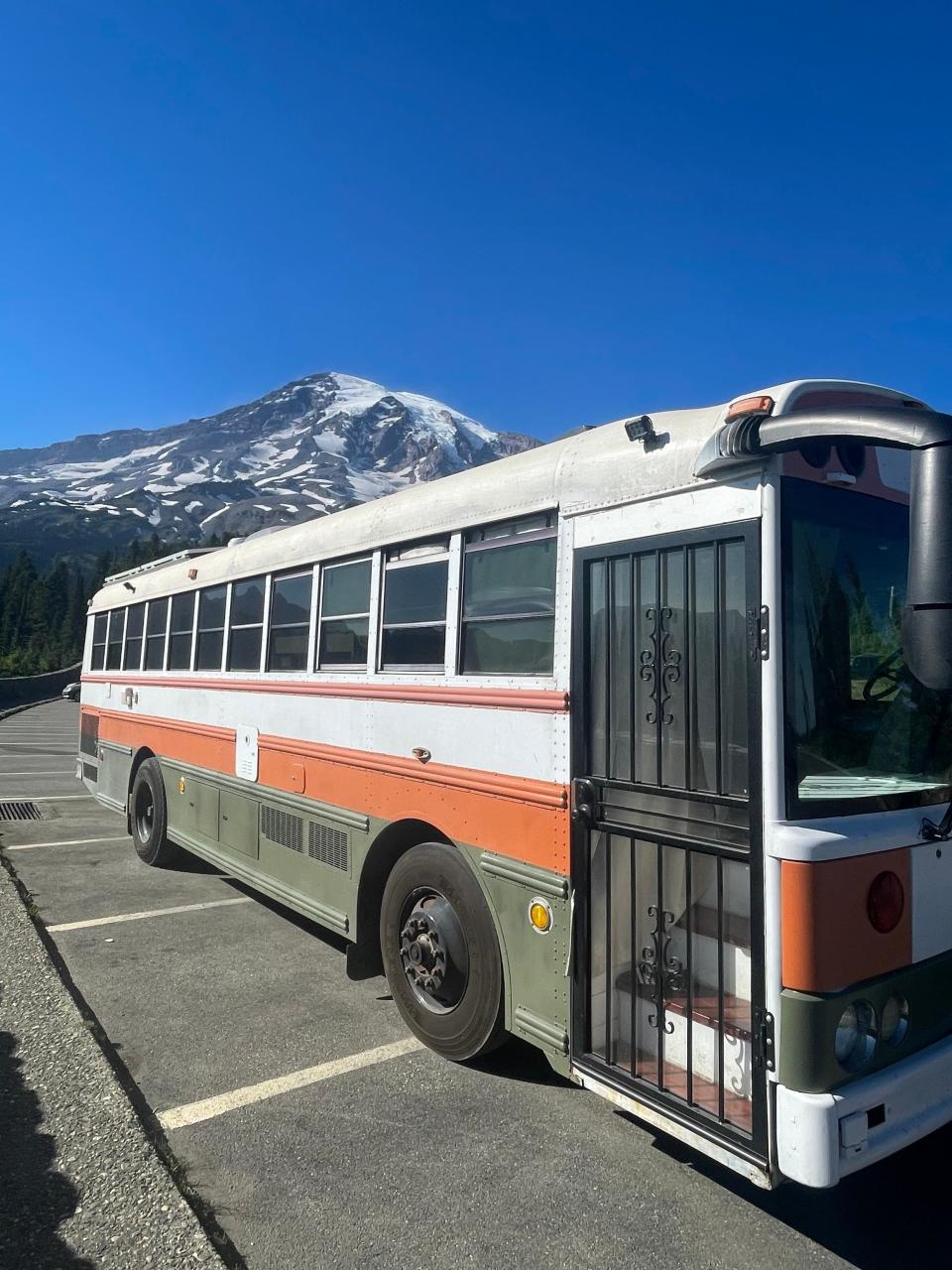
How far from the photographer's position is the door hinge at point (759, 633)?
272 centimetres

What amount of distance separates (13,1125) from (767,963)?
10.1 ft

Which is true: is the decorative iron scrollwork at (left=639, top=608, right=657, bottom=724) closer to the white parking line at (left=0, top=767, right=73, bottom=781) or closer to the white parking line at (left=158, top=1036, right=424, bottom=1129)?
the white parking line at (left=158, top=1036, right=424, bottom=1129)

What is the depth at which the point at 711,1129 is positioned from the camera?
2.78 metres

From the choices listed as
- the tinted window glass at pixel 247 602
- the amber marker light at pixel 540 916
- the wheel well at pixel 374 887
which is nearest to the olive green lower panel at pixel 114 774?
the tinted window glass at pixel 247 602

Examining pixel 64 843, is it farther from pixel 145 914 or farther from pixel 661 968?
pixel 661 968

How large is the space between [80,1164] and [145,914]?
3517 mm

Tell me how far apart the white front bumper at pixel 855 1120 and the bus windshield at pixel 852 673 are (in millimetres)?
827

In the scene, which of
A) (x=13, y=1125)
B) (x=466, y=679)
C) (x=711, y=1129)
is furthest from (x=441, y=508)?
(x=13, y=1125)

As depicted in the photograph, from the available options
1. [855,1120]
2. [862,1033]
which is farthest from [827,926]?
[855,1120]

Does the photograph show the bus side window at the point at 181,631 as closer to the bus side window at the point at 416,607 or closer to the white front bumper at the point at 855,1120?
the bus side window at the point at 416,607

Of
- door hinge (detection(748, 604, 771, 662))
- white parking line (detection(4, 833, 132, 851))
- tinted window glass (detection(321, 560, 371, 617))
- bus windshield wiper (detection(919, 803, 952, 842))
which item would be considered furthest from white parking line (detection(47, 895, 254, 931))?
bus windshield wiper (detection(919, 803, 952, 842))

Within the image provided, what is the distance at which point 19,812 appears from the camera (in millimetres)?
10820

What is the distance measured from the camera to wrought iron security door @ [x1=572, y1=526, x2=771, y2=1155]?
280cm

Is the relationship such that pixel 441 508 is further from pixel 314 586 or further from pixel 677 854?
pixel 677 854
